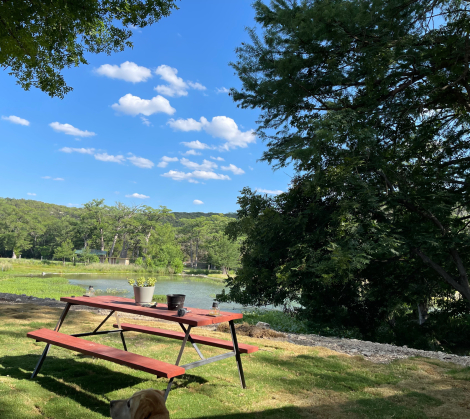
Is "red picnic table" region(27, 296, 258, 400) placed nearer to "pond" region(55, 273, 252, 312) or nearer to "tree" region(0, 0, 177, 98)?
"tree" region(0, 0, 177, 98)

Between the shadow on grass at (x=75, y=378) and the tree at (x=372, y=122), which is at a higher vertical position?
the tree at (x=372, y=122)

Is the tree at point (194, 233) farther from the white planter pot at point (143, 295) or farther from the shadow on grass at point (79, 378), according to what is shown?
the white planter pot at point (143, 295)

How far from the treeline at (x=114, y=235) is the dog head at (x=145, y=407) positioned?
45774 millimetres

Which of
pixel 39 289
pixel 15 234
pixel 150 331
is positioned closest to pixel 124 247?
pixel 15 234

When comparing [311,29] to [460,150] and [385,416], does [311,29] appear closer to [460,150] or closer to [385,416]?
[460,150]

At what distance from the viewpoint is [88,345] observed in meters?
3.15

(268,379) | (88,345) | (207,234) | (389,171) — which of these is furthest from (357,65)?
(207,234)

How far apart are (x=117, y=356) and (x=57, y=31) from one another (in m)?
5.44

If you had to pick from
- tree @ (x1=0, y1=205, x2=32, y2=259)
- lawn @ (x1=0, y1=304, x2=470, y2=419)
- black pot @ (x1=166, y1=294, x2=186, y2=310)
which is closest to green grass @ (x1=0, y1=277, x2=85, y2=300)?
lawn @ (x1=0, y1=304, x2=470, y2=419)

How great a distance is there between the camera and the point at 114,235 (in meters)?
Answer: 56.3

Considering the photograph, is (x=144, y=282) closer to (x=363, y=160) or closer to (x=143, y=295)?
(x=143, y=295)

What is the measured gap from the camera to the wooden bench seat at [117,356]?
8.44ft

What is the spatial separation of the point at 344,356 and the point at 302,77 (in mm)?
6158

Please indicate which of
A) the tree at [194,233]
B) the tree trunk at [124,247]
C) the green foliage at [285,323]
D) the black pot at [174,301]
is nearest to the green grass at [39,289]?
the green foliage at [285,323]
